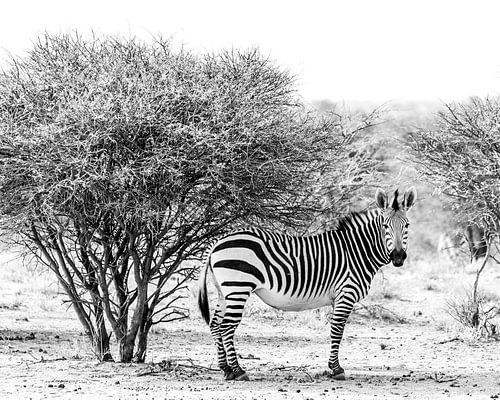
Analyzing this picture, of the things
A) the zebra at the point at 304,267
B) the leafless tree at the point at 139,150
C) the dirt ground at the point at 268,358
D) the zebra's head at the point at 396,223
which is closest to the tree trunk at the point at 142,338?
the leafless tree at the point at 139,150

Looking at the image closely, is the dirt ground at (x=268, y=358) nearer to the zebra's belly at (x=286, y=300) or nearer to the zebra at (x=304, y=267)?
the zebra at (x=304, y=267)

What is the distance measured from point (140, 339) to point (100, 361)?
1.79 ft

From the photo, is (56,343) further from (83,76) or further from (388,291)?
(388,291)

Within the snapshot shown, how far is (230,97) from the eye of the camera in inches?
400

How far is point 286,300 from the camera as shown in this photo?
10312 millimetres

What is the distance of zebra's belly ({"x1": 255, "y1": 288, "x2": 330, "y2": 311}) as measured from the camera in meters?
10.3

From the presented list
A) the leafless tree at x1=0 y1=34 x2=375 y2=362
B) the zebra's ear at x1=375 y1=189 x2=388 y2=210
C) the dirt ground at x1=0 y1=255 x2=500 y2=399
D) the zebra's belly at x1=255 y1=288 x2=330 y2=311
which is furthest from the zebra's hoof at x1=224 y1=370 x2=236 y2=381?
the zebra's ear at x1=375 y1=189 x2=388 y2=210

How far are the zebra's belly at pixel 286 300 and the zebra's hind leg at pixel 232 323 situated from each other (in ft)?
1.18

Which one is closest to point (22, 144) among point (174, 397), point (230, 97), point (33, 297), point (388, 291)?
point (230, 97)

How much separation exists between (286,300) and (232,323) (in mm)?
730

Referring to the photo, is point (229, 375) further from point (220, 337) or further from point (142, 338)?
point (142, 338)

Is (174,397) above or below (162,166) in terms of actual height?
below

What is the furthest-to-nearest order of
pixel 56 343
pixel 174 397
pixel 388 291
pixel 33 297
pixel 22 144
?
pixel 388 291 < pixel 33 297 < pixel 56 343 < pixel 22 144 < pixel 174 397

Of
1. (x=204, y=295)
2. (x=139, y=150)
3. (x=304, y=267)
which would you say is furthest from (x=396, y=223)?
(x=139, y=150)
